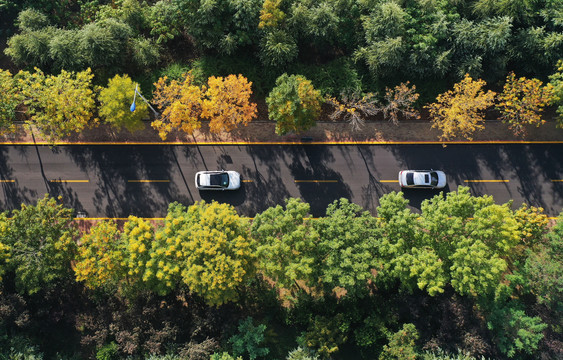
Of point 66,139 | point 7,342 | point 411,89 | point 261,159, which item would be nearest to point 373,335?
point 261,159

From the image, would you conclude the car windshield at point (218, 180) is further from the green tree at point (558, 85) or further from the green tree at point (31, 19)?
the green tree at point (558, 85)

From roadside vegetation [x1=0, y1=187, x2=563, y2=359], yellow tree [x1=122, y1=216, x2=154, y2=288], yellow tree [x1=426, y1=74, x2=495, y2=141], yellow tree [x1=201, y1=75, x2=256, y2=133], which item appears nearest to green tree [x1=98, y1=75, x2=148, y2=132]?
yellow tree [x1=201, y1=75, x2=256, y2=133]

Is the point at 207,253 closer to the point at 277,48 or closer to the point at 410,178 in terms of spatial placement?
the point at 277,48

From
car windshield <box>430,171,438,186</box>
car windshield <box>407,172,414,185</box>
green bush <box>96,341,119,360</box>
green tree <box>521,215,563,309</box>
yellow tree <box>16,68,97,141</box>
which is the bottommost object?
green tree <box>521,215,563,309</box>

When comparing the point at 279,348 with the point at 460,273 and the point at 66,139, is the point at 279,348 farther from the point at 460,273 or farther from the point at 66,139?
the point at 66,139

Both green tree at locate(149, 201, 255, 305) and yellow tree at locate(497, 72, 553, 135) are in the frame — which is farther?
yellow tree at locate(497, 72, 553, 135)

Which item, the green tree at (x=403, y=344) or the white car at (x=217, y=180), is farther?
the white car at (x=217, y=180)

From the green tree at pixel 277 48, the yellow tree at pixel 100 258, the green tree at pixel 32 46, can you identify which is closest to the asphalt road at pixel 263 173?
the yellow tree at pixel 100 258

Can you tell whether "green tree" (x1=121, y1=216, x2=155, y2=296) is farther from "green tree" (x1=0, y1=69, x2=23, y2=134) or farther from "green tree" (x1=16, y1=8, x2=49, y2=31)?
"green tree" (x1=16, y1=8, x2=49, y2=31)
